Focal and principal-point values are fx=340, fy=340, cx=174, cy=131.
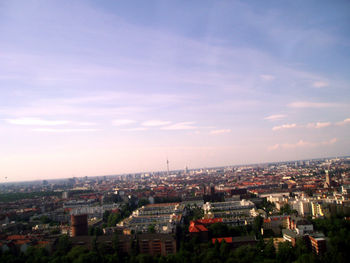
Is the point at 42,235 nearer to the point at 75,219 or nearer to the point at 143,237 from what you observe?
the point at 75,219

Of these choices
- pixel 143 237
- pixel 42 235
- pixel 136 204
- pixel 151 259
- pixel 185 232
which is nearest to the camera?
pixel 151 259

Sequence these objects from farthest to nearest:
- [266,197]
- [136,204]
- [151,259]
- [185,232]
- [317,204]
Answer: [136,204], [266,197], [317,204], [185,232], [151,259]

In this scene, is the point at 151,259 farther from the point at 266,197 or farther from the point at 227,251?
the point at 266,197

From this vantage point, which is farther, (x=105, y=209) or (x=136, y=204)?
(x=136, y=204)

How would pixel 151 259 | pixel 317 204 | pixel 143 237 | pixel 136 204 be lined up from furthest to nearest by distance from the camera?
pixel 136 204
pixel 317 204
pixel 143 237
pixel 151 259

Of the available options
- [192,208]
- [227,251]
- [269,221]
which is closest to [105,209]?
[192,208]

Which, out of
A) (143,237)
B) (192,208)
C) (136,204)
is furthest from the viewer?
(136,204)

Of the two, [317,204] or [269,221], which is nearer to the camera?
[269,221]

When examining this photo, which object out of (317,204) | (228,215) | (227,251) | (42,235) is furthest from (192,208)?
(227,251)
